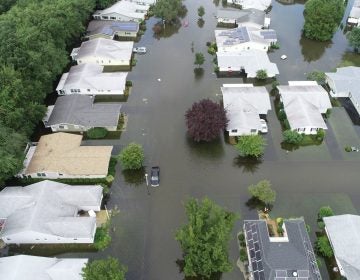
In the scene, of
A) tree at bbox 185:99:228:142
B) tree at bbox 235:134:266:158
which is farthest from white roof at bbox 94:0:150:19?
tree at bbox 235:134:266:158

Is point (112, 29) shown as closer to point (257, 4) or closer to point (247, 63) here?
point (247, 63)

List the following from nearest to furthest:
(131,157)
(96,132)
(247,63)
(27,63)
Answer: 1. (131,157)
2. (96,132)
3. (27,63)
4. (247,63)

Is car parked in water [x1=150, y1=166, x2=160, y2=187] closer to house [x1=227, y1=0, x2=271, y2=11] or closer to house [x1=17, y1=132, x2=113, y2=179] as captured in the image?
house [x1=17, y1=132, x2=113, y2=179]

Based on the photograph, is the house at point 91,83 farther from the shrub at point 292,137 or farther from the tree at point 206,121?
the shrub at point 292,137

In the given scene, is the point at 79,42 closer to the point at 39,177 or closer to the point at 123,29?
the point at 123,29

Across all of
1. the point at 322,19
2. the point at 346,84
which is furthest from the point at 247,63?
the point at 322,19

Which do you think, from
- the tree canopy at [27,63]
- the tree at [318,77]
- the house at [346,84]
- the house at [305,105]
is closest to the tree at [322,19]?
the house at [346,84]
